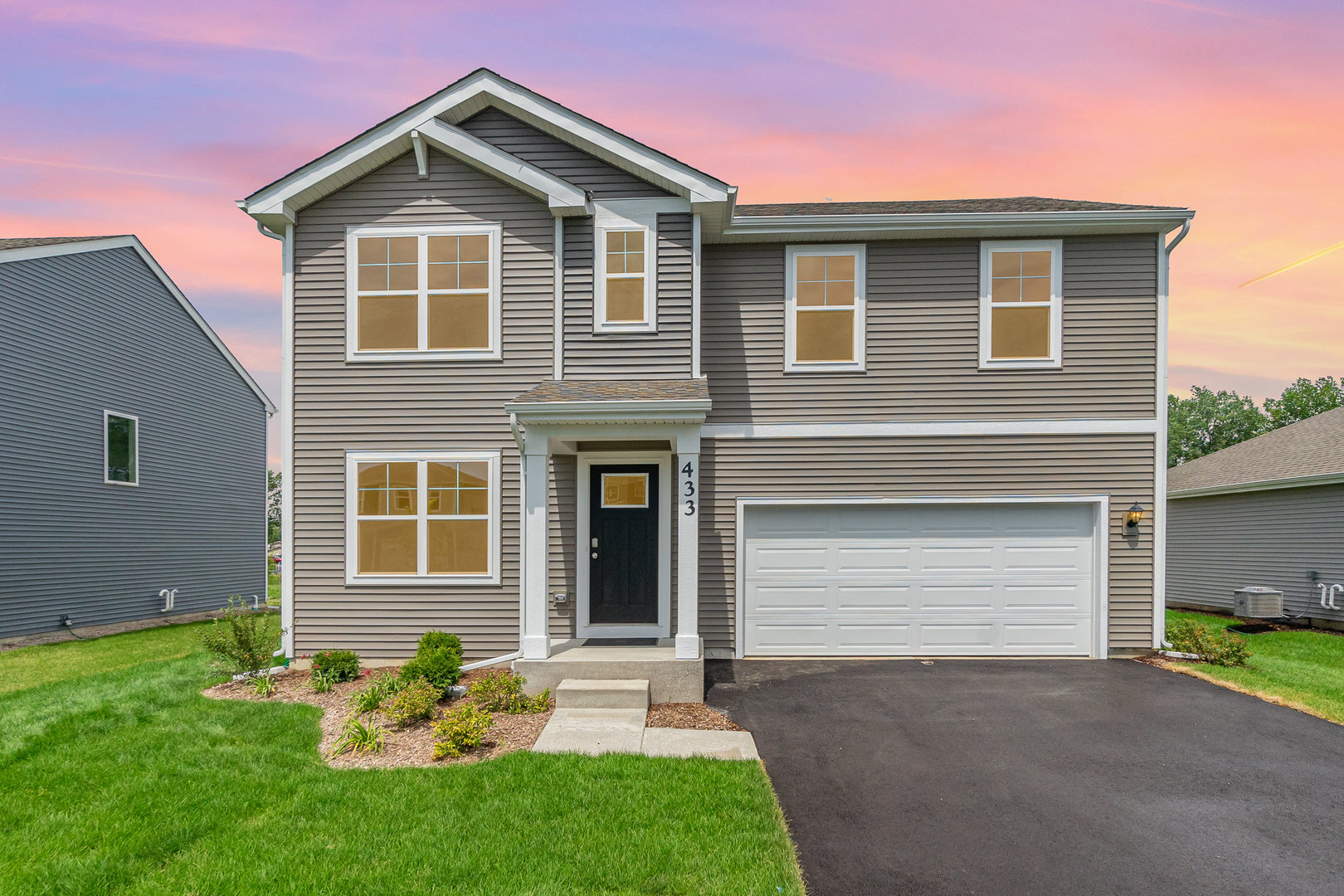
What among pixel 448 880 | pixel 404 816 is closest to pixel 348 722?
pixel 404 816

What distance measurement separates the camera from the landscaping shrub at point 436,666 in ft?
24.5

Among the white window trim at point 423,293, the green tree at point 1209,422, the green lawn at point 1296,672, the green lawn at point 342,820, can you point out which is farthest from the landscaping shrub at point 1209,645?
the green tree at point 1209,422

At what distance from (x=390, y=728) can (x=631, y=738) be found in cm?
219

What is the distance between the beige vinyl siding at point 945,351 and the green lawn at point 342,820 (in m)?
5.33

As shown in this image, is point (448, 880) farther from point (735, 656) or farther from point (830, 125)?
point (830, 125)

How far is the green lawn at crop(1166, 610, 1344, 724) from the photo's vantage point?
25.4ft

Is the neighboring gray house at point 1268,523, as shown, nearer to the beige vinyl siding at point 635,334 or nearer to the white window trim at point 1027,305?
the white window trim at point 1027,305

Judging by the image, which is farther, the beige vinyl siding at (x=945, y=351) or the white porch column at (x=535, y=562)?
the beige vinyl siding at (x=945, y=351)

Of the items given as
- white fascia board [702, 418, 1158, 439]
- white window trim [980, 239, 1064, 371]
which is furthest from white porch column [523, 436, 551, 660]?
white window trim [980, 239, 1064, 371]

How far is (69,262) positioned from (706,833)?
52.2 feet

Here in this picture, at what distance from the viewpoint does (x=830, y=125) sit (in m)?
9.45

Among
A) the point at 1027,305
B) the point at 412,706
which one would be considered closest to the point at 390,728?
the point at 412,706

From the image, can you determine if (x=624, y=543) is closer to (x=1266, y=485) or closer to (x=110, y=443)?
(x=110, y=443)

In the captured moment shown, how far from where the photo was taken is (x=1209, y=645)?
928cm
